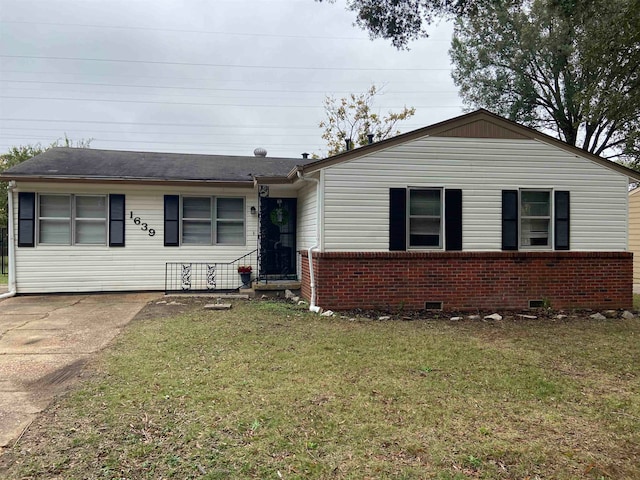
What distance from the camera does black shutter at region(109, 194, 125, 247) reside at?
10.3 metres

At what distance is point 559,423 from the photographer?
339 cm

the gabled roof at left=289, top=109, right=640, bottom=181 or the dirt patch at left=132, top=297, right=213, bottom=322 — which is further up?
the gabled roof at left=289, top=109, right=640, bottom=181

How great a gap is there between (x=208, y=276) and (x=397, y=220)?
16.7ft

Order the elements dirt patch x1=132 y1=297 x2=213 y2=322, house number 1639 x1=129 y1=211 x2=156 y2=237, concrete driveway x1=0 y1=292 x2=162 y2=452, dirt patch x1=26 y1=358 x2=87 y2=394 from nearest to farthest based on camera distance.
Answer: concrete driveway x1=0 y1=292 x2=162 y2=452 → dirt patch x1=26 y1=358 x2=87 y2=394 → dirt patch x1=132 y1=297 x2=213 y2=322 → house number 1639 x1=129 y1=211 x2=156 y2=237

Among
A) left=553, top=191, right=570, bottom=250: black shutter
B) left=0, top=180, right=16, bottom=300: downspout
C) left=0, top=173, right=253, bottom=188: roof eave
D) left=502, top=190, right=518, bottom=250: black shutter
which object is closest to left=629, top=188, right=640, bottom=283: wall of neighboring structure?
left=553, top=191, right=570, bottom=250: black shutter

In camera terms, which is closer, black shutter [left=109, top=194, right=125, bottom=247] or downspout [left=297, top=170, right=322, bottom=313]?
downspout [left=297, top=170, right=322, bottom=313]

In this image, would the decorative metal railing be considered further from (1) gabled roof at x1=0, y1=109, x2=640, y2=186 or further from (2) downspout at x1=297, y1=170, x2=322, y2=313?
(2) downspout at x1=297, y1=170, x2=322, y2=313

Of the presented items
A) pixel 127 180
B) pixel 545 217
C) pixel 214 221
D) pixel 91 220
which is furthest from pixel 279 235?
pixel 545 217

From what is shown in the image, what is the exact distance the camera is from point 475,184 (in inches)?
333

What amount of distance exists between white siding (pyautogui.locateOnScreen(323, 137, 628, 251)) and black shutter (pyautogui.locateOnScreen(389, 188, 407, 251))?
97 mm

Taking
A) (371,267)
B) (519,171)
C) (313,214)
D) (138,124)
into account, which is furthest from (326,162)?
(138,124)

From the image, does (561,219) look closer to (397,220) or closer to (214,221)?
(397,220)

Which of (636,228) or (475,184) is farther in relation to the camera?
(636,228)

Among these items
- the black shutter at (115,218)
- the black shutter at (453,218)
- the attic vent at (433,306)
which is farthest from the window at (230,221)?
the black shutter at (453,218)
